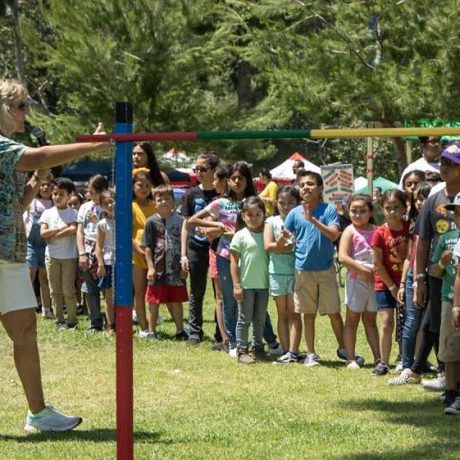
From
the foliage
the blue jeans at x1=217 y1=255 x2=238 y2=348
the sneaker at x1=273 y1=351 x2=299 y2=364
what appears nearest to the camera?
the sneaker at x1=273 y1=351 x2=299 y2=364

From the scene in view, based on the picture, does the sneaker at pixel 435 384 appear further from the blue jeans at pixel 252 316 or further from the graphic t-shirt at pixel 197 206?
the graphic t-shirt at pixel 197 206

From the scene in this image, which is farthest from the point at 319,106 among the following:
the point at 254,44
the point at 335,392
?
the point at 335,392

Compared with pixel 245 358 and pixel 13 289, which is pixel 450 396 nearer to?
pixel 245 358

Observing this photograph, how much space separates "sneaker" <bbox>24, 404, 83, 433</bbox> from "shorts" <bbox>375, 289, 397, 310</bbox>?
365cm

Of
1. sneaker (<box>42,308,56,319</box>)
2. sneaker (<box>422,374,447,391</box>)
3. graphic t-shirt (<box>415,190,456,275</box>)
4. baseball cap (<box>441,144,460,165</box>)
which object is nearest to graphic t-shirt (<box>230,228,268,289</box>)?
sneaker (<box>422,374,447,391</box>)

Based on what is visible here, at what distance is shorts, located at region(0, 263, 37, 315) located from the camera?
700cm

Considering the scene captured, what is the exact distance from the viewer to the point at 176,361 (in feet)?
34.4

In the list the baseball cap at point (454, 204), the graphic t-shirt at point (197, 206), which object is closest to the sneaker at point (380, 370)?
the baseball cap at point (454, 204)

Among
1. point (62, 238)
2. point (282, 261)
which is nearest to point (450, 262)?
point (282, 261)

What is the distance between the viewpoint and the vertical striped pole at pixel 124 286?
5.82m

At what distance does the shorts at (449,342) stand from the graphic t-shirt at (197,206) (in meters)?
4.06

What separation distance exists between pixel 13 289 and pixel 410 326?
368 centimetres

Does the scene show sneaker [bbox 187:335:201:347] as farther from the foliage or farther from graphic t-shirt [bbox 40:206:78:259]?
the foliage

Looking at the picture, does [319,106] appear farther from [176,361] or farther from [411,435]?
[411,435]
